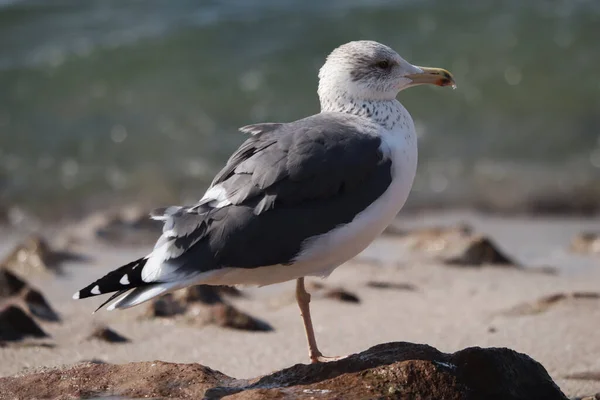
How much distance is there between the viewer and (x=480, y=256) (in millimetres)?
7016

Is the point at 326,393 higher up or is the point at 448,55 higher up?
the point at 448,55

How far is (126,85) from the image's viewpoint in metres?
13.5

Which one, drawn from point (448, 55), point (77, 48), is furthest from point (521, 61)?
point (77, 48)

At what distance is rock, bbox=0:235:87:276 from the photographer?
7.25 meters

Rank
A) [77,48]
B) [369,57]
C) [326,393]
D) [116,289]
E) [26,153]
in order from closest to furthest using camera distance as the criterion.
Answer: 1. [326,393]
2. [116,289]
3. [369,57]
4. [26,153]
5. [77,48]

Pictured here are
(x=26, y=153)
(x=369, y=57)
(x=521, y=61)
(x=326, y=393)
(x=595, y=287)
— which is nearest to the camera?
(x=326, y=393)

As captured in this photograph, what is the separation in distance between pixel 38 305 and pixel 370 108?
244 centimetres

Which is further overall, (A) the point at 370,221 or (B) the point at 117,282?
(A) the point at 370,221

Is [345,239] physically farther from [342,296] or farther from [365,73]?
[342,296]

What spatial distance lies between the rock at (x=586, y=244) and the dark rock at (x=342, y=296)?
234 cm

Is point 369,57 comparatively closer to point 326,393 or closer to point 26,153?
point 326,393

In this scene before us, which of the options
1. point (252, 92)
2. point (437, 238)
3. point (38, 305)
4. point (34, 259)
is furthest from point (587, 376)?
point (252, 92)

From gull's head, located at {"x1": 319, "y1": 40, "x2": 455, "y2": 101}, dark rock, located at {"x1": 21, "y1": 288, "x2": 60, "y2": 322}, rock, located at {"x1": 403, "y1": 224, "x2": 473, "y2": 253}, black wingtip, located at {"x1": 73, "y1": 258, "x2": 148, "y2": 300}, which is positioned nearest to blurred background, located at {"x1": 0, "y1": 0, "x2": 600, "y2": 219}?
rock, located at {"x1": 403, "y1": 224, "x2": 473, "y2": 253}

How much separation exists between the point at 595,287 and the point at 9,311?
361 centimetres
